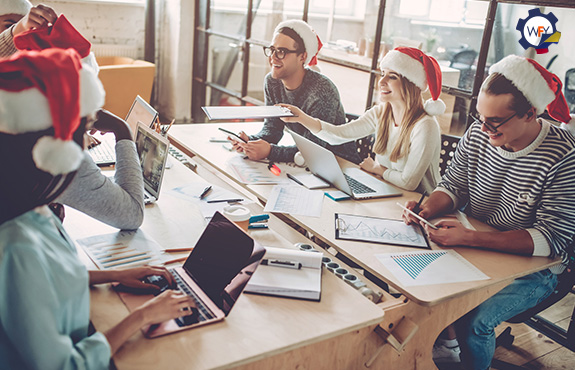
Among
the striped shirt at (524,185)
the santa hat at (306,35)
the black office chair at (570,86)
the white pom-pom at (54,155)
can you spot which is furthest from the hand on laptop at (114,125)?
the black office chair at (570,86)

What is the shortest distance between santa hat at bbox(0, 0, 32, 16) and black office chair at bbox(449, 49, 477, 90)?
7.58 feet

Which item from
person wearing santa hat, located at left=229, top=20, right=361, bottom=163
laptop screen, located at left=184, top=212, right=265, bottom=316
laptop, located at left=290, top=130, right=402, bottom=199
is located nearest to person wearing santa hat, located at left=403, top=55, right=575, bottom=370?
laptop, located at left=290, top=130, right=402, bottom=199

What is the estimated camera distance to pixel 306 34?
2.80 metres

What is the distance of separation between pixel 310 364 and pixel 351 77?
2.61m

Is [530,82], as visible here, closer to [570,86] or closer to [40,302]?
[570,86]

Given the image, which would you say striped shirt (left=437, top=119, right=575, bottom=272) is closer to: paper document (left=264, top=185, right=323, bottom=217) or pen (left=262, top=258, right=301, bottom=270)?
paper document (left=264, top=185, right=323, bottom=217)

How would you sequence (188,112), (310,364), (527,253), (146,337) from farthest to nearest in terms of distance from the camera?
(188,112) < (527,253) < (310,364) < (146,337)

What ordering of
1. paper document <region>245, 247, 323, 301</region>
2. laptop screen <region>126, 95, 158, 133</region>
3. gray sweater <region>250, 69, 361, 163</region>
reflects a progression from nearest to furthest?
paper document <region>245, 247, 323, 301</region>, laptop screen <region>126, 95, 158, 133</region>, gray sweater <region>250, 69, 361, 163</region>

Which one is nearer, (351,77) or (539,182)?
(539,182)

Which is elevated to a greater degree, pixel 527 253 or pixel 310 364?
pixel 527 253

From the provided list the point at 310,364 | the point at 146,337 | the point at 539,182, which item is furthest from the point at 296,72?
the point at 146,337

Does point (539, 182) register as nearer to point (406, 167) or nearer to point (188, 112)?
point (406, 167)

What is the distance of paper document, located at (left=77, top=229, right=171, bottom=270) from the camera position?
143 cm

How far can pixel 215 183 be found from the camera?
2.25 meters
